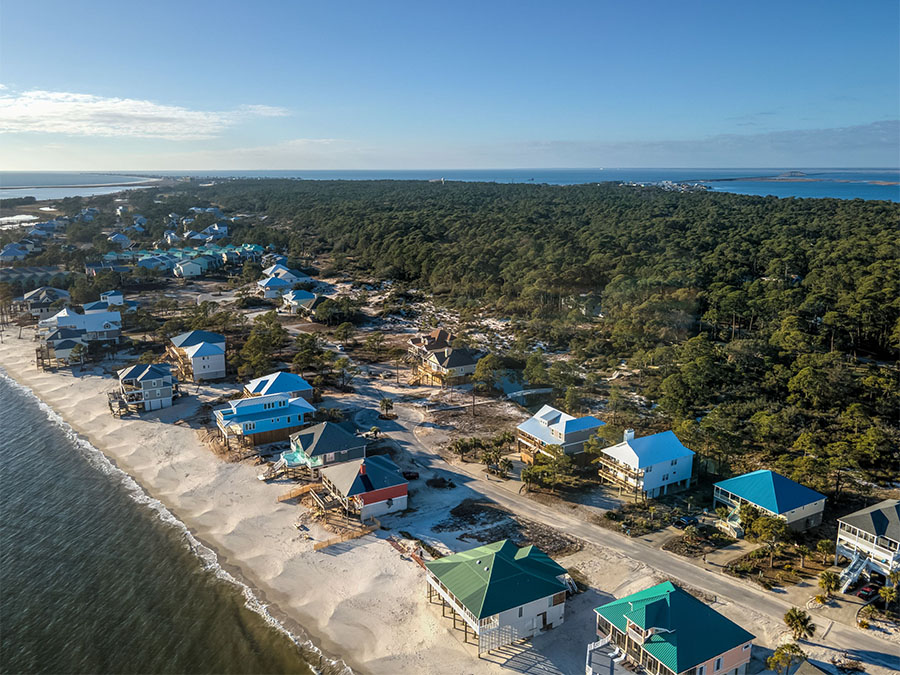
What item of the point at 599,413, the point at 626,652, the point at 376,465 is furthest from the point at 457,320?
the point at 626,652

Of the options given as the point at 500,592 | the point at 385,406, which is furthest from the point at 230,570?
the point at 385,406

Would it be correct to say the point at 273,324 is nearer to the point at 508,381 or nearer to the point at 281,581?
the point at 508,381

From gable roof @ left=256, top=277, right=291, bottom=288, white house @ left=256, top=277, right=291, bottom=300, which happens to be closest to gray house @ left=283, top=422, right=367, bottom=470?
white house @ left=256, top=277, right=291, bottom=300

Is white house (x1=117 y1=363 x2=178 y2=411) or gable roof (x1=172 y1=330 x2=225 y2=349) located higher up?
gable roof (x1=172 y1=330 x2=225 y2=349)

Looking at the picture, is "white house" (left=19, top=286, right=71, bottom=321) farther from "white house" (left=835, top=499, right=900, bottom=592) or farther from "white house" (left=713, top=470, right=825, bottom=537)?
"white house" (left=835, top=499, right=900, bottom=592)

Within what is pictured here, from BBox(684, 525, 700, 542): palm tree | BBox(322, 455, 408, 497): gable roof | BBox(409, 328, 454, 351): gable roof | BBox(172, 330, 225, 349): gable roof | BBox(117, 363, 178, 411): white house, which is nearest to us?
BBox(684, 525, 700, 542): palm tree

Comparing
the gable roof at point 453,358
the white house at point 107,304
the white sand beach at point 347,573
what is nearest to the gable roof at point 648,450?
the white sand beach at point 347,573

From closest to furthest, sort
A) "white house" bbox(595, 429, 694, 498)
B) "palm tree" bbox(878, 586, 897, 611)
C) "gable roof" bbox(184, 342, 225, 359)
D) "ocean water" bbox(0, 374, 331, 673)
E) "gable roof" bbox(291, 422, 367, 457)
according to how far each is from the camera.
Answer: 1. "ocean water" bbox(0, 374, 331, 673)
2. "palm tree" bbox(878, 586, 897, 611)
3. "white house" bbox(595, 429, 694, 498)
4. "gable roof" bbox(291, 422, 367, 457)
5. "gable roof" bbox(184, 342, 225, 359)

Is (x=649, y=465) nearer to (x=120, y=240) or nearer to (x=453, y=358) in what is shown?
(x=453, y=358)
